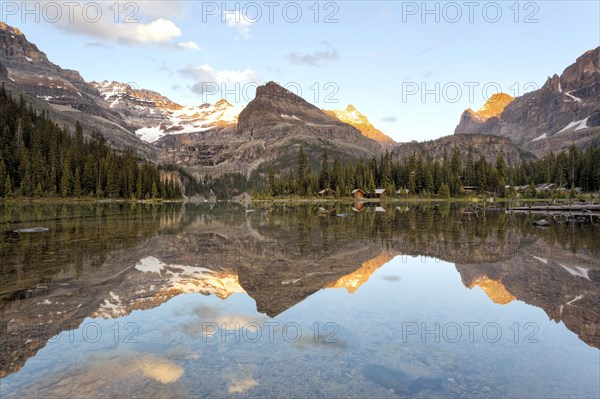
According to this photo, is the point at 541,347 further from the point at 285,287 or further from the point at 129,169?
the point at 129,169

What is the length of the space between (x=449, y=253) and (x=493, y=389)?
637 inches

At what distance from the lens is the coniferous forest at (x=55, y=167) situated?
402 feet

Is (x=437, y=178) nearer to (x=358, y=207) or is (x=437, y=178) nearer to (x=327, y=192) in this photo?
(x=327, y=192)

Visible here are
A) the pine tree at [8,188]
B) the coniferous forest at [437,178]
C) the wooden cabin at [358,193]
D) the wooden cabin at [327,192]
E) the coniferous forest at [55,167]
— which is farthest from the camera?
the wooden cabin at [327,192]

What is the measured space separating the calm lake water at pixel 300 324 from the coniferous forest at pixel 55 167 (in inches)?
4680

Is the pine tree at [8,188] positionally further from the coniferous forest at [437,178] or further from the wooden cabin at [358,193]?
the wooden cabin at [358,193]

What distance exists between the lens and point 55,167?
133 meters

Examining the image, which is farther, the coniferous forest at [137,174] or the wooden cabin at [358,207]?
the coniferous forest at [137,174]

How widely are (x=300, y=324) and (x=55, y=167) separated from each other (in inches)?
5790

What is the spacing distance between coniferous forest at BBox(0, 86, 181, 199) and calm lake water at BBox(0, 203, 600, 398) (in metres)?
119

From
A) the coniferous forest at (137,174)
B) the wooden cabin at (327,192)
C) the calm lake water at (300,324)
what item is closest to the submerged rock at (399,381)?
the calm lake water at (300,324)

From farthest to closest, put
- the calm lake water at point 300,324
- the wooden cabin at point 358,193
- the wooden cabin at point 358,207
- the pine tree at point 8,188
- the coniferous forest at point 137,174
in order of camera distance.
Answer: the wooden cabin at point 358,193
the coniferous forest at point 137,174
the pine tree at point 8,188
the wooden cabin at point 358,207
the calm lake water at point 300,324

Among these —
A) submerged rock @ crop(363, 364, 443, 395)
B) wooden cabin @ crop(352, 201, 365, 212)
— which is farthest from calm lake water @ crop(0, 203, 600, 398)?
wooden cabin @ crop(352, 201, 365, 212)

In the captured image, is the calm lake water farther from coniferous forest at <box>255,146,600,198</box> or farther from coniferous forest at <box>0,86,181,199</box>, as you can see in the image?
coniferous forest at <box>255,146,600,198</box>
